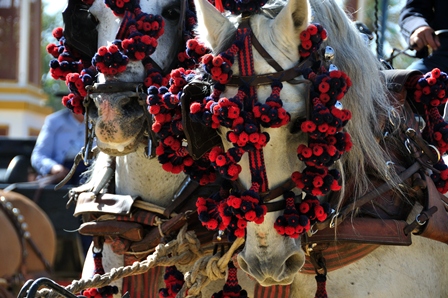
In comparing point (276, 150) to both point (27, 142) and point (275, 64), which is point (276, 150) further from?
point (27, 142)

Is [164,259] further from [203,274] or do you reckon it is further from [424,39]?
[424,39]

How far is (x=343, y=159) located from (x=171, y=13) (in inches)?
41.0

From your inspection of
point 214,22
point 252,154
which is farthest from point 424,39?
point 252,154

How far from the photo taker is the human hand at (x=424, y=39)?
13.9 ft

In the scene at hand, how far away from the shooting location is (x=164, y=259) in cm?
341

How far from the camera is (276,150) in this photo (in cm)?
285

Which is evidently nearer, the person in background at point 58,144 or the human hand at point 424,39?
the human hand at point 424,39

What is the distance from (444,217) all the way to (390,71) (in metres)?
0.61

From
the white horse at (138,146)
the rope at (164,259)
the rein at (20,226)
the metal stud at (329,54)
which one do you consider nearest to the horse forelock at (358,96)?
the metal stud at (329,54)

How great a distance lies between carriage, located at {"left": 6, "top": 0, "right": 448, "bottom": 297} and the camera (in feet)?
9.33

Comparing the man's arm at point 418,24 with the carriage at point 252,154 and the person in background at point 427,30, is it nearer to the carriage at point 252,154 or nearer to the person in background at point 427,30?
the person in background at point 427,30

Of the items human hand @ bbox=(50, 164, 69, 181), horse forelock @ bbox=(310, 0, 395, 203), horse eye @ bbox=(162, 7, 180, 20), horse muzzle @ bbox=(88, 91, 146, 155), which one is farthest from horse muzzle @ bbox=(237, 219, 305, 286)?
human hand @ bbox=(50, 164, 69, 181)

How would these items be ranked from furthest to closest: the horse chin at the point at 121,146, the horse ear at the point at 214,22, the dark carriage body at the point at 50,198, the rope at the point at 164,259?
the dark carriage body at the point at 50,198 → the horse chin at the point at 121,146 → the rope at the point at 164,259 → the horse ear at the point at 214,22

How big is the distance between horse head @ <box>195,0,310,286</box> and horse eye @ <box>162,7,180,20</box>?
83cm
